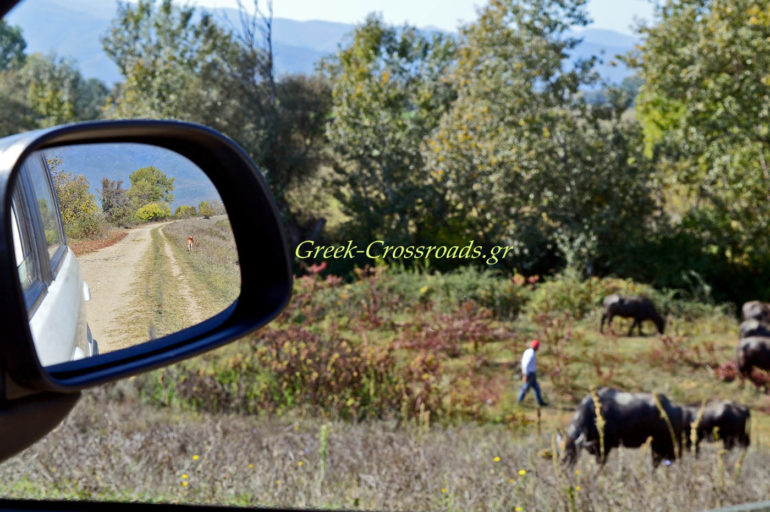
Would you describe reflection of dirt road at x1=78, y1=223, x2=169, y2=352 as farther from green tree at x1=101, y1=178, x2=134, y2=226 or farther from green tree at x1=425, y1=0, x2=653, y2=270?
green tree at x1=425, y1=0, x2=653, y2=270

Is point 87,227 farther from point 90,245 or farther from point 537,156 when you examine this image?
point 537,156

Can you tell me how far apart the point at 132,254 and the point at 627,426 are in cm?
438

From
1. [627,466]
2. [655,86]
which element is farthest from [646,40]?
[627,466]

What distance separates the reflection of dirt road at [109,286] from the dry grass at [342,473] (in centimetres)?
257

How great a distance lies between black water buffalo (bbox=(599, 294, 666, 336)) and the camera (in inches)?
363

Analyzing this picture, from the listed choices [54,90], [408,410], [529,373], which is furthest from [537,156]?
[54,90]

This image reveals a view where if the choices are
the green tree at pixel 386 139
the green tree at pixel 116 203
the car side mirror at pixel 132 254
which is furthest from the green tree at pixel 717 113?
the green tree at pixel 116 203

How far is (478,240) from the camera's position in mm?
11172

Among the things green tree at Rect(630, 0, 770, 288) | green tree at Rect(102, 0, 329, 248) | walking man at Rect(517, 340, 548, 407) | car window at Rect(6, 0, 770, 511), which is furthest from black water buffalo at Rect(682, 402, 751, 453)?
green tree at Rect(102, 0, 329, 248)

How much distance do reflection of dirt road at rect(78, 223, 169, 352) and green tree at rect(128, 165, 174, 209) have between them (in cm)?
5

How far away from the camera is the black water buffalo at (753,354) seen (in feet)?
24.7

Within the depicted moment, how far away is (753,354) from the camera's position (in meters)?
7.58

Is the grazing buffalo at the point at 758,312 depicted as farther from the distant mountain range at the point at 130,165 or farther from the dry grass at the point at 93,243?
the dry grass at the point at 93,243

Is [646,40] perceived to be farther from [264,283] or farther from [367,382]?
[264,283]
